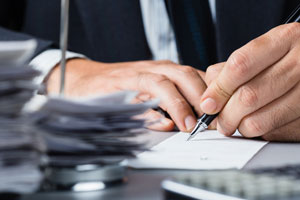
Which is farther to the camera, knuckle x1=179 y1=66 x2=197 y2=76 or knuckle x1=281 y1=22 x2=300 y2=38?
knuckle x1=179 y1=66 x2=197 y2=76

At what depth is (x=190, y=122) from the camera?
2.41 feet

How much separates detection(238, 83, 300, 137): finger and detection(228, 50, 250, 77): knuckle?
3.1 inches

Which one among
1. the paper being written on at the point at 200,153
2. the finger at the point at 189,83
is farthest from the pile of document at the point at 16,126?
the finger at the point at 189,83

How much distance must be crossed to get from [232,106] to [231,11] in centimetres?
66

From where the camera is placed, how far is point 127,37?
1415 millimetres

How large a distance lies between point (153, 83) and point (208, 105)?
0.17 m

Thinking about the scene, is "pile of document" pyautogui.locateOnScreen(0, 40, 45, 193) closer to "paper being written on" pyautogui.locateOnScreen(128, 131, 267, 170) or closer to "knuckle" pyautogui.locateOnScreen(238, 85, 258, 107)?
"paper being written on" pyautogui.locateOnScreen(128, 131, 267, 170)

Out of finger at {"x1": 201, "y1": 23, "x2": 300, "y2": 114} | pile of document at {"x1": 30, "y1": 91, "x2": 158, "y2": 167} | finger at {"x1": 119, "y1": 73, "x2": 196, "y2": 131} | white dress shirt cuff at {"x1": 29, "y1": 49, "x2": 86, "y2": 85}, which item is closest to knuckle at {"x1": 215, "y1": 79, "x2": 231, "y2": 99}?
finger at {"x1": 201, "y1": 23, "x2": 300, "y2": 114}

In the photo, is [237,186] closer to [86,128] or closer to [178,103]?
[86,128]

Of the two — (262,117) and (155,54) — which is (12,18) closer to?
(155,54)

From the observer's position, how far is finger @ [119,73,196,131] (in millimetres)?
739

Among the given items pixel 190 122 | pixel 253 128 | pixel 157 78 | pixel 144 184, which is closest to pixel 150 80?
pixel 157 78

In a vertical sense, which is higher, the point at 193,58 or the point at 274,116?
the point at 193,58

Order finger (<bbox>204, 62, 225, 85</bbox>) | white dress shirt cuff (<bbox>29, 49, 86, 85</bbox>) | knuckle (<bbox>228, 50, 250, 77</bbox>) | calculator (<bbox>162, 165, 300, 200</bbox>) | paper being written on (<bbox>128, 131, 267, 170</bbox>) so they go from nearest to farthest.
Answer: calculator (<bbox>162, 165, 300, 200</bbox>)
paper being written on (<bbox>128, 131, 267, 170</bbox>)
knuckle (<bbox>228, 50, 250, 77</bbox>)
finger (<bbox>204, 62, 225, 85</bbox>)
white dress shirt cuff (<bbox>29, 49, 86, 85</bbox>)
